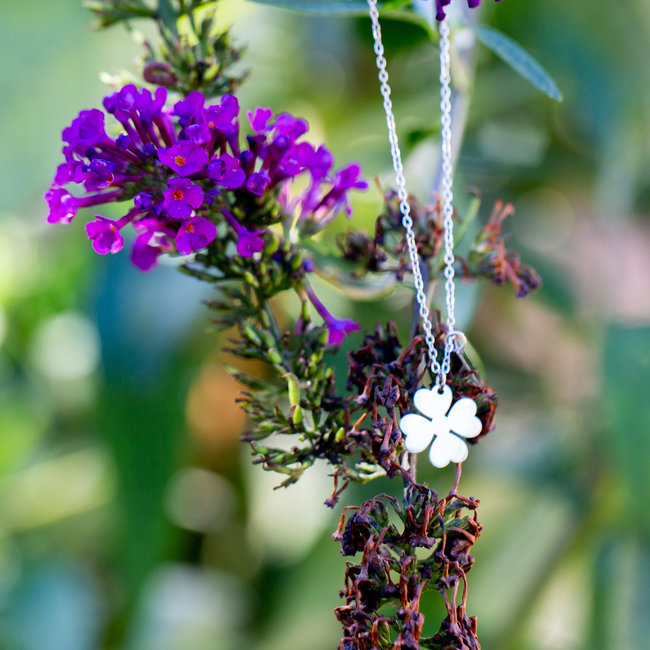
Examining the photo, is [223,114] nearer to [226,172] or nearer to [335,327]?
[226,172]

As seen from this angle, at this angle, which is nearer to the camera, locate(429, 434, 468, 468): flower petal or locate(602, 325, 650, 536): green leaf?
locate(429, 434, 468, 468): flower petal

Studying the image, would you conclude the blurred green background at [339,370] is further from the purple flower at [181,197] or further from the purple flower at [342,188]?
the purple flower at [181,197]

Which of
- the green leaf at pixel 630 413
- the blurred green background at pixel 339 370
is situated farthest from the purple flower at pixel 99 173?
the green leaf at pixel 630 413

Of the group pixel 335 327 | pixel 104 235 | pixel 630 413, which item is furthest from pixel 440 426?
pixel 630 413

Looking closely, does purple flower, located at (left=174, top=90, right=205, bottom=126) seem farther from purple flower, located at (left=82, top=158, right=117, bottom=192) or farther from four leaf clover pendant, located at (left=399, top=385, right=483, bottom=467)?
four leaf clover pendant, located at (left=399, top=385, right=483, bottom=467)

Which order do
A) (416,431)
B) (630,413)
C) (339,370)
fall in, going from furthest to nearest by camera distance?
(339,370) → (630,413) → (416,431)

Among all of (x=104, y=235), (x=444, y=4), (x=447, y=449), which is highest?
(x=444, y=4)

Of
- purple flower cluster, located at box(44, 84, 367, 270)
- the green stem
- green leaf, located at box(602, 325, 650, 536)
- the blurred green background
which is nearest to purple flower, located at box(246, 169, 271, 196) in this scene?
purple flower cluster, located at box(44, 84, 367, 270)
